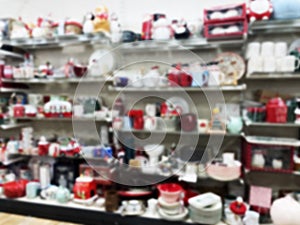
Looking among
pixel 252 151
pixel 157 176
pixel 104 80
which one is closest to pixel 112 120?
pixel 104 80

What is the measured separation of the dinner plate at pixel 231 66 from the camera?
154 cm

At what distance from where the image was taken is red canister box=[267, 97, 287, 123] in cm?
143

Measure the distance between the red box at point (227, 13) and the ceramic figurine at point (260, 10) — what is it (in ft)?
0.14

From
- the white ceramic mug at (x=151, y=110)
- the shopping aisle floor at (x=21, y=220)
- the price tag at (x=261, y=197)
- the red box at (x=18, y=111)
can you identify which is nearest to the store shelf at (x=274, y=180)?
the price tag at (x=261, y=197)

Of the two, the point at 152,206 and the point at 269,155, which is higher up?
the point at 269,155

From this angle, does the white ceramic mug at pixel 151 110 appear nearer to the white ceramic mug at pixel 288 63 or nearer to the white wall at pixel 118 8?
the white wall at pixel 118 8

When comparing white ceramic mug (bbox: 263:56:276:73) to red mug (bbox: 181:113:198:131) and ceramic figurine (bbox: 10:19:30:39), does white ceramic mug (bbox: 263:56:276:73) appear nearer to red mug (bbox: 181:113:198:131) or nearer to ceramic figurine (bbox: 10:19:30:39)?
red mug (bbox: 181:113:198:131)

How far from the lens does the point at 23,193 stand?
1.81 m

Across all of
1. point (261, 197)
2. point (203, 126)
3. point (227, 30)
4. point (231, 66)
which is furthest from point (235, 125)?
point (227, 30)

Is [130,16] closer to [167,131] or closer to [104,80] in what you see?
[104,80]

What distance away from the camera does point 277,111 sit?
143cm

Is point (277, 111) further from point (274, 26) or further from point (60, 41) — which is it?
point (60, 41)

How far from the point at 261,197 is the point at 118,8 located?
1780 millimetres

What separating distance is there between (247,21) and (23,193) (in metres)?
2.07
